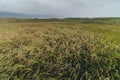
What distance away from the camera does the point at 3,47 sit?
20.1 ft

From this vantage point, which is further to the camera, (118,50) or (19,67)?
(118,50)

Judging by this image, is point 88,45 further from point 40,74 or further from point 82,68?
point 40,74

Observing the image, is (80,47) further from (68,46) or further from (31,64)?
(31,64)

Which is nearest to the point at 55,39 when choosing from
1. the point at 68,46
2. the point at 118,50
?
the point at 68,46

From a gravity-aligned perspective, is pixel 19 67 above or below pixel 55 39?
below

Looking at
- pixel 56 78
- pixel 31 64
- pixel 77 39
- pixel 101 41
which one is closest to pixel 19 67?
pixel 31 64

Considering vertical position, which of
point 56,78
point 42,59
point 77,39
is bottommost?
point 56,78

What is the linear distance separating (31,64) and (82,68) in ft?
4.49

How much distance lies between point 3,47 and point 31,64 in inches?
53.0

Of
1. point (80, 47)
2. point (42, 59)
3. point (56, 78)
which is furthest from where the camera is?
point (80, 47)

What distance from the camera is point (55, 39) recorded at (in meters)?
6.23

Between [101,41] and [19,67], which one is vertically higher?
[101,41]

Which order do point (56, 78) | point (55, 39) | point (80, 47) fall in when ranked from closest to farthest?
point (56, 78) → point (80, 47) → point (55, 39)

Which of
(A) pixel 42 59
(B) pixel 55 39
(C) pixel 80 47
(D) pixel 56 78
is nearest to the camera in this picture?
(D) pixel 56 78
